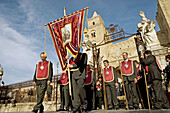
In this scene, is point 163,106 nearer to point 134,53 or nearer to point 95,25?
point 134,53

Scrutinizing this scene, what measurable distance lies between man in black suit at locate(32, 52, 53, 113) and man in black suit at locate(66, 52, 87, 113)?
0.97m

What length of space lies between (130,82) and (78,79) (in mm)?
2135

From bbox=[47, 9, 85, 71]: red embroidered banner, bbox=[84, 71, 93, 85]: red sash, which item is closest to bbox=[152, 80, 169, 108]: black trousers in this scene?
bbox=[84, 71, 93, 85]: red sash

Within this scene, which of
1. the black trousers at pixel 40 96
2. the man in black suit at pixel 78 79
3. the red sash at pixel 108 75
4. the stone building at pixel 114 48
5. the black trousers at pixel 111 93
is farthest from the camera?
the stone building at pixel 114 48

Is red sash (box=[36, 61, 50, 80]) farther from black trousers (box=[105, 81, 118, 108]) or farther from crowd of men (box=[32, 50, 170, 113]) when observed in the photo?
black trousers (box=[105, 81, 118, 108])

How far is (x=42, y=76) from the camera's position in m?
3.97

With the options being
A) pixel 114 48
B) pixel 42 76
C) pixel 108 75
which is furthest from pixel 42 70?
pixel 114 48

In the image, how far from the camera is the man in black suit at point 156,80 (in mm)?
3268

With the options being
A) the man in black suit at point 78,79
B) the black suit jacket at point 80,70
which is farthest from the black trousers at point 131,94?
the black suit jacket at point 80,70

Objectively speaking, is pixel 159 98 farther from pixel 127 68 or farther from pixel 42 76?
pixel 42 76

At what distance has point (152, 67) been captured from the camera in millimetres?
3645

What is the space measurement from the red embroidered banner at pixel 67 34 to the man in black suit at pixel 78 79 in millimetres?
275

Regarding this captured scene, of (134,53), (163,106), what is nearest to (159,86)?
(163,106)

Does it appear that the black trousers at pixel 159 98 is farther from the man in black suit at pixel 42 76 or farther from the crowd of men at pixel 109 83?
the man in black suit at pixel 42 76
